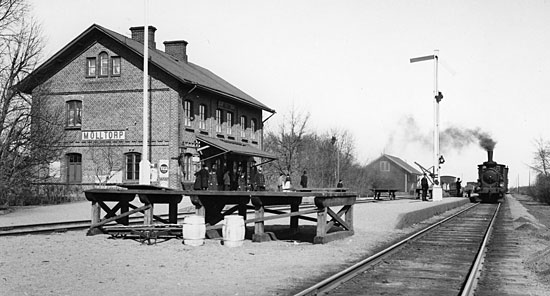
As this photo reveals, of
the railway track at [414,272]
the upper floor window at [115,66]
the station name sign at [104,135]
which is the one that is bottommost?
the railway track at [414,272]

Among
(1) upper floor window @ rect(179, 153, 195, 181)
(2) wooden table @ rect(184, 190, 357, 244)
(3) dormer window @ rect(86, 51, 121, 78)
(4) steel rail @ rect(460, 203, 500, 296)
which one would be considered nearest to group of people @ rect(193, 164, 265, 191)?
(1) upper floor window @ rect(179, 153, 195, 181)

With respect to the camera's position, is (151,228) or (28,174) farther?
(28,174)

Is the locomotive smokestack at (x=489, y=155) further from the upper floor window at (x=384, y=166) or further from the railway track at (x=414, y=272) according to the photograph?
the upper floor window at (x=384, y=166)

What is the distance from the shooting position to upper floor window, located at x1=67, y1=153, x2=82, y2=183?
33906 mm

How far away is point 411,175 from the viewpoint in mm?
96375

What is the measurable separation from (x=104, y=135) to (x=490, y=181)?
2841 centimetres

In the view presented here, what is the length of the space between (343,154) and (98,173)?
39.8 meters

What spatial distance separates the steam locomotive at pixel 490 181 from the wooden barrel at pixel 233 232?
36240 mm

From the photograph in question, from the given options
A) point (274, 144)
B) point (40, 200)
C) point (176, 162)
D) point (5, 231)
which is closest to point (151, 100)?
point (176, 162)

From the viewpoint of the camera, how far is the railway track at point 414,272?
27.0 ft

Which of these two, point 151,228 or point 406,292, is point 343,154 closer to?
point 151,228

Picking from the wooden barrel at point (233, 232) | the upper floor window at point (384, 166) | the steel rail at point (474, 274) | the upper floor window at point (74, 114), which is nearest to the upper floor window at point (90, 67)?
the upper floor window at point (74, 114)

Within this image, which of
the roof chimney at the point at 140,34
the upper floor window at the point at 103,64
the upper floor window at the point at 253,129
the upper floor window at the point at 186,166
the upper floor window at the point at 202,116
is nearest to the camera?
the upper floor window at the point at 186,166

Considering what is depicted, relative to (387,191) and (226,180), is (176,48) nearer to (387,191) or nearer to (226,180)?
(226,180)
